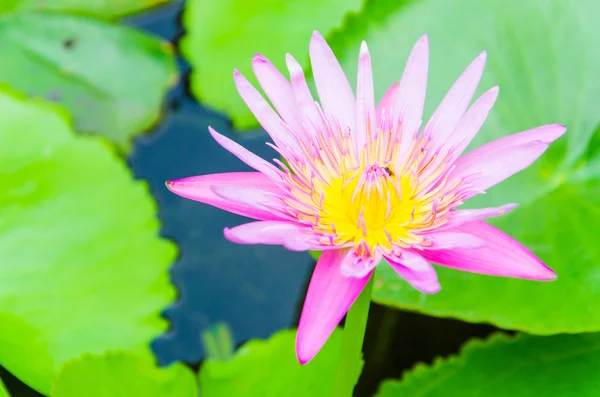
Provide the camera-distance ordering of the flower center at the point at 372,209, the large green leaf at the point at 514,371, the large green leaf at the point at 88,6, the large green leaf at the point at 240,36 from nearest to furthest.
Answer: the flower center at the point at 372,209, the large green leaf at the point at 514,371, the large green leaf at the point at 240,36, the large green leaf at the point at 88,6

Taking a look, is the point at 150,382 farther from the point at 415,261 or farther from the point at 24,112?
the point at 24,112

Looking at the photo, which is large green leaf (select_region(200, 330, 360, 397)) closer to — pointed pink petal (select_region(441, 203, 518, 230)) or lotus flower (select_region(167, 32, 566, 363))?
lotus flower (select_region(167, 32, 566, 363))

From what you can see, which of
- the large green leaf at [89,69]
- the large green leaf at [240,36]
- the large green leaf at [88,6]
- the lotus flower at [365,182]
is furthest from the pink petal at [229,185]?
the large green leaf at [88,6]

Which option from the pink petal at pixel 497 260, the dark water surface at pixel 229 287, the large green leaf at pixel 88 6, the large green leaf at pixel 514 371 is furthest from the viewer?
the large green leaf at pixel 88 6

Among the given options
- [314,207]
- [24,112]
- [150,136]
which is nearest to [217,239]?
[150,136]

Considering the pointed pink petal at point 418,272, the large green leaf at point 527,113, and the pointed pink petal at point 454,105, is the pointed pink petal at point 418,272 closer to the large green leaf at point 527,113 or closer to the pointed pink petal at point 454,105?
the pointed pink petal at point 454,105

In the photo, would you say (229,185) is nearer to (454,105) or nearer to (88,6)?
(454,105)

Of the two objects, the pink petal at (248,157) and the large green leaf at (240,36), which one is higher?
the pink petal at (248,157)
